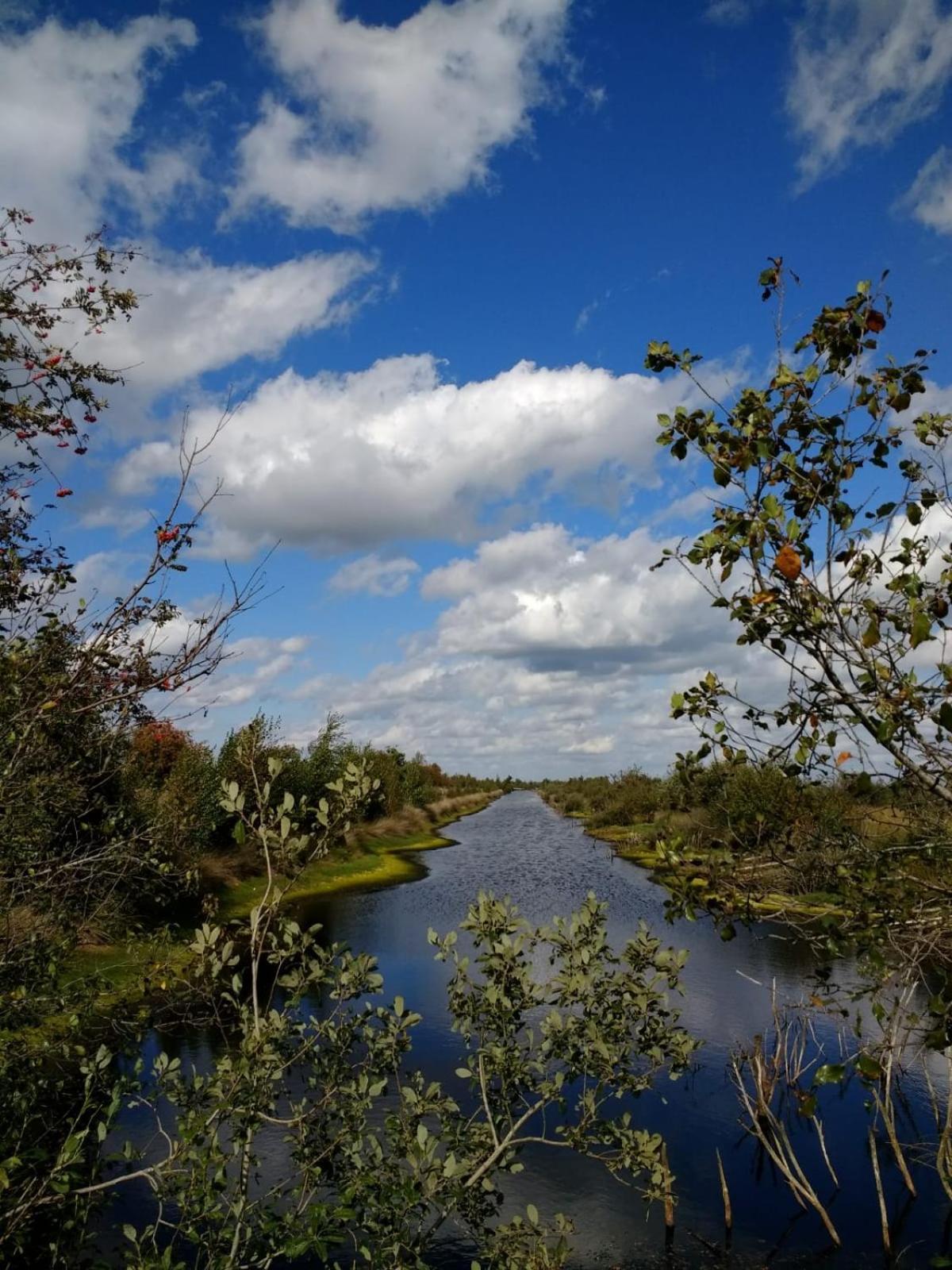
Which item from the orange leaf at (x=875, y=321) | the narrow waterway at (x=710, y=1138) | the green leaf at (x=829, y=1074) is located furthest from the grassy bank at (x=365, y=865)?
the orange leaf at (x=875, y=321)

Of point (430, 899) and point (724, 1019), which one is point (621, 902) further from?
point (724, 1019)

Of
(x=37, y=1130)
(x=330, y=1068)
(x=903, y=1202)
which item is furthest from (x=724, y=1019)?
(x=330, y=1068)

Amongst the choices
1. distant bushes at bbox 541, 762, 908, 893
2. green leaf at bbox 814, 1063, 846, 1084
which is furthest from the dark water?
green leaf at bbox 814, 1063, 846, 1084

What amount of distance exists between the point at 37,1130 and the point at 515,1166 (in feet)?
23.5

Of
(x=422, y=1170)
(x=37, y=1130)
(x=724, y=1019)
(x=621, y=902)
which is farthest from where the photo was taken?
(x=621, y=902)

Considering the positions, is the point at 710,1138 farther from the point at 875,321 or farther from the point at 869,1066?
the point at 875,321

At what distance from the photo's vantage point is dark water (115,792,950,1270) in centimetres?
1243

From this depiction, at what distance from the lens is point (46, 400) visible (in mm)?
8562

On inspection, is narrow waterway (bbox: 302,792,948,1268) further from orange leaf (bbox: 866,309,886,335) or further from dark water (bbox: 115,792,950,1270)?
orange leaf (bbox: 866,309,886,335)

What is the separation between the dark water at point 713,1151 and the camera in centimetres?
1243

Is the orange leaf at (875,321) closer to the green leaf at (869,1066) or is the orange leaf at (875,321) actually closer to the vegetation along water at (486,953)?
the vegetation along water at (486,953)

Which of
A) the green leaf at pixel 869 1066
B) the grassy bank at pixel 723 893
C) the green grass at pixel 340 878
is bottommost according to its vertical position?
the green grass at pixel 340 878

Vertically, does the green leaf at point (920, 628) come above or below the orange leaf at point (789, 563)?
below

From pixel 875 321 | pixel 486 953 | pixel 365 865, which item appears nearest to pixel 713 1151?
A: pixel 486 953
